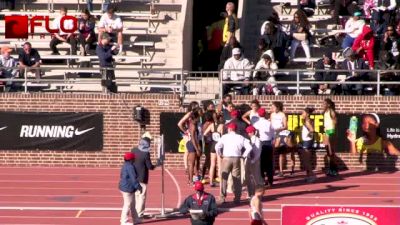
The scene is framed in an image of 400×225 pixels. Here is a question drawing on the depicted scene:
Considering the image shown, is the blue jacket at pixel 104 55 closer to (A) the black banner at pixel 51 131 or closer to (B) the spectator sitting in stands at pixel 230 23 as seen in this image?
(A) the black banner at pixel 51 131

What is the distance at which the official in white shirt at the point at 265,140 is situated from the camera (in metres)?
28.9

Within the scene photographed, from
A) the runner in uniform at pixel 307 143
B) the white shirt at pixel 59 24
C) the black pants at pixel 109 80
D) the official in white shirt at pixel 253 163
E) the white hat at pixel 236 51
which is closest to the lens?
the official in white shirt at pixel 253 163

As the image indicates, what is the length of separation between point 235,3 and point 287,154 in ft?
27.3

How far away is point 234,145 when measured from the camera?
27.2 m

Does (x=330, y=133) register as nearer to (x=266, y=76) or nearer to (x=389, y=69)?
(x=266, y=76)

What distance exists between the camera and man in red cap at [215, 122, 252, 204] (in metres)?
27.2

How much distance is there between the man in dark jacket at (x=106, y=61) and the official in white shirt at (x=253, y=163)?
5.72 m

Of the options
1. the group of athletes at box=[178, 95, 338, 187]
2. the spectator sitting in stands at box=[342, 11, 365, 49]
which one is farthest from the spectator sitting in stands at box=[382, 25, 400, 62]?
the group of athletes at box=[178, 95, 338, 187]

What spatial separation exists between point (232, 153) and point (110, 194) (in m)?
3.18

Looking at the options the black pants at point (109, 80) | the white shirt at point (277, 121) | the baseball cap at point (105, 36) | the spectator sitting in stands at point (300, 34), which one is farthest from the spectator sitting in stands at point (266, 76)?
the baseball cap at point (105, 36)

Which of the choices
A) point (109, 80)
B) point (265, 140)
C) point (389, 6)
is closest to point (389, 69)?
point (389, 6)

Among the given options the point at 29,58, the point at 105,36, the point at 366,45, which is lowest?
the point at 29,58

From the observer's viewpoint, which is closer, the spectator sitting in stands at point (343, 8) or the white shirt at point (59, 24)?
the white shirt at point (59, 24)

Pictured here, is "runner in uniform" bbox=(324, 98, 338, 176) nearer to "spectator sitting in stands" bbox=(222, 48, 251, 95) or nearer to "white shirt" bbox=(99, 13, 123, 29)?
"spectator sitting in stands" bbox=(222, 48, 251, 95)
